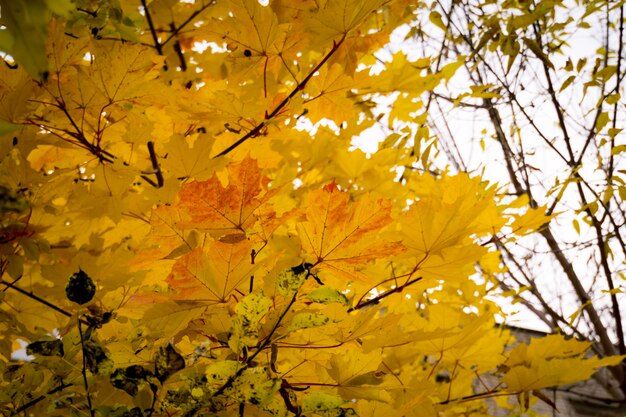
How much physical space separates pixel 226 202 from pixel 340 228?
14cm

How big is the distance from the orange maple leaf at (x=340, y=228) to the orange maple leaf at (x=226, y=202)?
0.07 m

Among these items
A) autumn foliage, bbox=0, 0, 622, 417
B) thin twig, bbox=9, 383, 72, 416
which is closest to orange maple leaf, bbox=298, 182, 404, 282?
autumn foliage, bbox=0, 0, 622, 417

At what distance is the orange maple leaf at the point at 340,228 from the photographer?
546mm

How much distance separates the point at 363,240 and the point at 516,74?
1.10 m

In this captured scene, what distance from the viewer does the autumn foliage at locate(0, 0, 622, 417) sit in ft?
1.69

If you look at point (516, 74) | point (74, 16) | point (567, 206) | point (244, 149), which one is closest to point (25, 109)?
point (74, 16)

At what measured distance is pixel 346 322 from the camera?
0.57 metres

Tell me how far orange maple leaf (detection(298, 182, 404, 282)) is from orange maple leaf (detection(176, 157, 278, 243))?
7 cm

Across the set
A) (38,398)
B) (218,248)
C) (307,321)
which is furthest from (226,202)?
(38,398)

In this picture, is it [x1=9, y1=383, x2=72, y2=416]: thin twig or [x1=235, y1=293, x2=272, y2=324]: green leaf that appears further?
[x1=9, y1=383, x2=72, y2=416]: thin twig

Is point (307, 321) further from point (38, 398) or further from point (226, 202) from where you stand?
point (38, 398)

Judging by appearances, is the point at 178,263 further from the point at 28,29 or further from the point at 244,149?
the point at 244,149

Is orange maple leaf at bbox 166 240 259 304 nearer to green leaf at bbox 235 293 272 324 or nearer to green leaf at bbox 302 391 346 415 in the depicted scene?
green leaf at bbox 235 293 272 324

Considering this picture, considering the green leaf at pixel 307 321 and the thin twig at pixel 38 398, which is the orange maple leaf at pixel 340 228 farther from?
the thin twig at pixel 38 398
